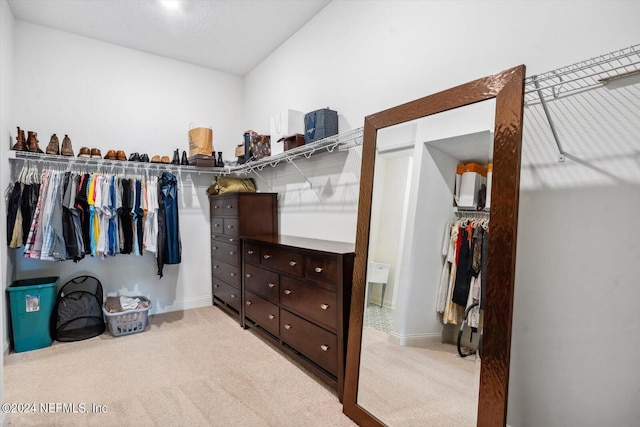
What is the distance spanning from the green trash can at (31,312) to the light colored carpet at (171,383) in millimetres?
112

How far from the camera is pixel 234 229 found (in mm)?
3549

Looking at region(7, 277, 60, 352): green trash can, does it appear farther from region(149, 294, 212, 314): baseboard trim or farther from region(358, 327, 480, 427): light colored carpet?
region(358, 327, 480, 427): light colored carpet

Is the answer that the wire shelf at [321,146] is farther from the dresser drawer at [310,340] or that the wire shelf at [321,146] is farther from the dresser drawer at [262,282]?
the dresser drawer at [310,340]

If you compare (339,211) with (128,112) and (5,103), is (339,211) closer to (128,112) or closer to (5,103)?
(128,112)

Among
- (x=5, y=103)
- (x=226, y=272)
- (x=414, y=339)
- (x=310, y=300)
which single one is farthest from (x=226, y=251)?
(x=414, y=339)

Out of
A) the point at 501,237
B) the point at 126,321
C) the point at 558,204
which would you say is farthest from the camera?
the point at 126,321

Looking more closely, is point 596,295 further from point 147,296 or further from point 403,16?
point 147,296

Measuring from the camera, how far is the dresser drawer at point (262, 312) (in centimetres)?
281

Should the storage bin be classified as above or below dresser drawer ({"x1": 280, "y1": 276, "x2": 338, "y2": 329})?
below

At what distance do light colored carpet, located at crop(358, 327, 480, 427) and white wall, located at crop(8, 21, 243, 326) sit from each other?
9.51ft

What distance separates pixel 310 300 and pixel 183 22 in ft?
9.48

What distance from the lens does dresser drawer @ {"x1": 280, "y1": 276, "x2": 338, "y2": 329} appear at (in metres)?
2.20

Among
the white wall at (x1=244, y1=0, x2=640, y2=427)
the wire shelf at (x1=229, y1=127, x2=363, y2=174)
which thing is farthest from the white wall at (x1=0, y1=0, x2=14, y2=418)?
the white wall at (x1=244, y1=0, x2=640, y2=427)

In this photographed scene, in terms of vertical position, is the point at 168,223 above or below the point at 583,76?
below
